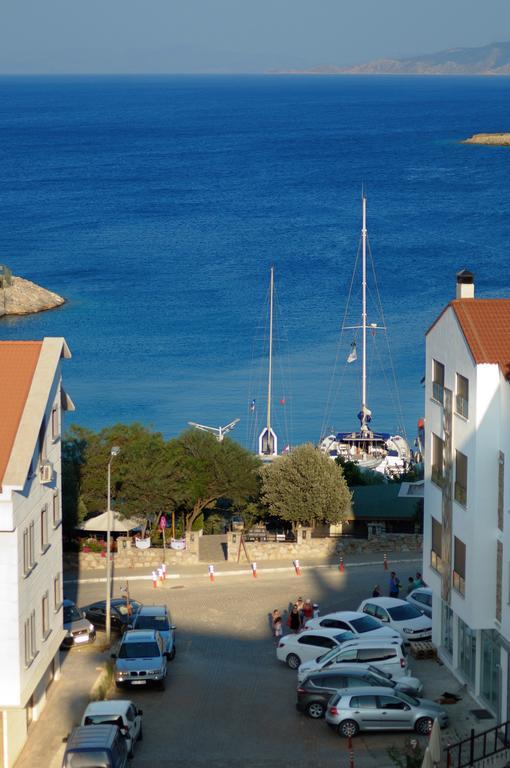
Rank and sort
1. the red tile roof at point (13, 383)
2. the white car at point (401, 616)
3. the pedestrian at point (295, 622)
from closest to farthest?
1. the red tile roof at point (13, 383)
2. the white car at point (401, 616)
3. the pedestrian at point (295, 622)

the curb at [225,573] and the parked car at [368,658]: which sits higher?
the curb at [225,573]

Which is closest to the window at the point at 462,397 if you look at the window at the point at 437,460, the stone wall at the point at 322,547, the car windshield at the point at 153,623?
the window at the point at 437,460

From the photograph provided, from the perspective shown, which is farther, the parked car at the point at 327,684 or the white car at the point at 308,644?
the white car at the point at 308,644

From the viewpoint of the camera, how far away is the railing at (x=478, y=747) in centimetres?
2556

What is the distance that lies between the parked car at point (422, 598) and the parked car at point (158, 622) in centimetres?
652

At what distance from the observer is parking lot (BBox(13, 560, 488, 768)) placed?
26953 mm

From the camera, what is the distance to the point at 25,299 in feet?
360

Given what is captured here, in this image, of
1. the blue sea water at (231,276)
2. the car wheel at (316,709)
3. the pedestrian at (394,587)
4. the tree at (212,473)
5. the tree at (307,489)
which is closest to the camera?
the car wheel at (316,709)

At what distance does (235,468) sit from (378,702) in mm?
21184

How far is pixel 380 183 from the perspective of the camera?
193125 mm

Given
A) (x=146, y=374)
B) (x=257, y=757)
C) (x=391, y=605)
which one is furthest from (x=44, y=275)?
(x=257, y=757)

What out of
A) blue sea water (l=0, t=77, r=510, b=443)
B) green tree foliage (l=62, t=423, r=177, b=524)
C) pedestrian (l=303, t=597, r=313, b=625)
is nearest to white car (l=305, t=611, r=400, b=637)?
pedestrian (l=303, t=597, r=313, b=625)

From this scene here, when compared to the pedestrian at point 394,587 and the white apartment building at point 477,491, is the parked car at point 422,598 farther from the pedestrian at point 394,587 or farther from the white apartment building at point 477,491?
the white apartment building at point 477,491

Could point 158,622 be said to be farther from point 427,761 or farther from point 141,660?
point 427,761
